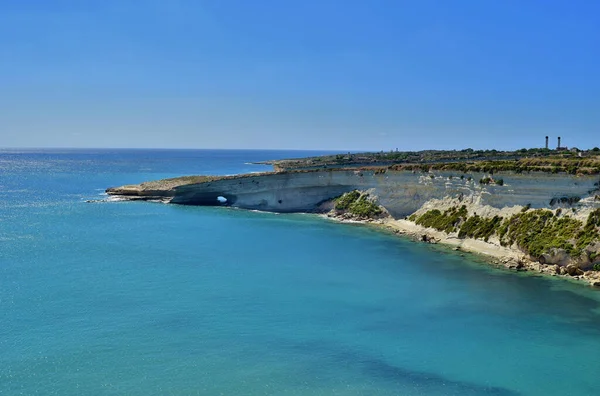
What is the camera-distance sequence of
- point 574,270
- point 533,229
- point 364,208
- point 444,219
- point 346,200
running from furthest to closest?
point 346,200 → point 364,208 → point 444,219 → point 533,229 → point 574,270

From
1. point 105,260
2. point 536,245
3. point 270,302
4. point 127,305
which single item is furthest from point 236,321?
point 536,245

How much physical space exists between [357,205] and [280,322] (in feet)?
129

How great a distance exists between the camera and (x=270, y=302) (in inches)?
1158

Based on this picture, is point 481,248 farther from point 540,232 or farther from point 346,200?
point 346,200

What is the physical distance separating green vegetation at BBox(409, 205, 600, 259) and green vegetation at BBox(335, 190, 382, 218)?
11.4 metres

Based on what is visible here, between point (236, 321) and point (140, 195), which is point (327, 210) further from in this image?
point (236, 321)

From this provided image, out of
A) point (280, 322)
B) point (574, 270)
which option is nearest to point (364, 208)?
point (574, 270)

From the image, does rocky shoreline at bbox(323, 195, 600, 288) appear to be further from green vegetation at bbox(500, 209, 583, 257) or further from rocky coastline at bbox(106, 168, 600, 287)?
green vegetation at bbox(500, 209, 583, 257)

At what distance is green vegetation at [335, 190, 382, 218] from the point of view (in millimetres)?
62272

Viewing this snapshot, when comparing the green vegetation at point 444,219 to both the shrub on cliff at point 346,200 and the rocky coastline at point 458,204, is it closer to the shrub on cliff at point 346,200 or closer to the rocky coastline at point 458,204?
the rocky coastline at point 458,204

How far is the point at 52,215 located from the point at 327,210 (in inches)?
1360

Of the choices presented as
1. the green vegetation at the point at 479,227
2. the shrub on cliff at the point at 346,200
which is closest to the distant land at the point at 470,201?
the shrub on cliff at the point at 346,200

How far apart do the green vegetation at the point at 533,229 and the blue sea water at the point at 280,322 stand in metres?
4.07

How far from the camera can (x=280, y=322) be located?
26.3m
